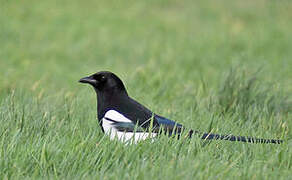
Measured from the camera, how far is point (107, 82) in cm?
441

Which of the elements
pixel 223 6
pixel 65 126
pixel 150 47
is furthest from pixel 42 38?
pixel 65 126

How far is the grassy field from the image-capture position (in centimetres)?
345

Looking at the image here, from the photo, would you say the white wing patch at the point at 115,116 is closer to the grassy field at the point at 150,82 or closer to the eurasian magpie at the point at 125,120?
the eurasian magpie at the point at 125,120

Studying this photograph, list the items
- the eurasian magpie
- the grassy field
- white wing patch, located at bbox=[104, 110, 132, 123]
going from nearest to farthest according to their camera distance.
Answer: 1. the grassy field
2. the eurasian magpie
3. white wing patch, located at bbox=[104, 110, 132, 123]

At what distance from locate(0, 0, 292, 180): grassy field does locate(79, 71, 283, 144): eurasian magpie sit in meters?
0.09

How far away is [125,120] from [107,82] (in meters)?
0.46

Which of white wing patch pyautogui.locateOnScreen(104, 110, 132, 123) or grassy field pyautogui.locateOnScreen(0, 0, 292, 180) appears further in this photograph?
white wing patch pyautogui.locateOnScreen(104, 110, 132, 123)

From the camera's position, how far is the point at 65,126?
4.21 m

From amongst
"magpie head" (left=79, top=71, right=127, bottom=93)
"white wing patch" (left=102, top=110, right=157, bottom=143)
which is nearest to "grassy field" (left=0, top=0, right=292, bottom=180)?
"white wing patch" (left=102, top=110, right=157, bottom=143)

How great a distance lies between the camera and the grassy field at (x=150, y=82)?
11.3 feet

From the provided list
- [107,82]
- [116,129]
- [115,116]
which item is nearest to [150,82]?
[107,82]

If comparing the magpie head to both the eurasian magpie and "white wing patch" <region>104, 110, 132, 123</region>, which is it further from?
"white wing patch" <region>104, 110, 132, 123</region>

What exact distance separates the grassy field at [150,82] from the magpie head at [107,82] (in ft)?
0.99

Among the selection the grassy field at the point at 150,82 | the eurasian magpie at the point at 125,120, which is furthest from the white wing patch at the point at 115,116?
the grassy field at the point at 150,82
